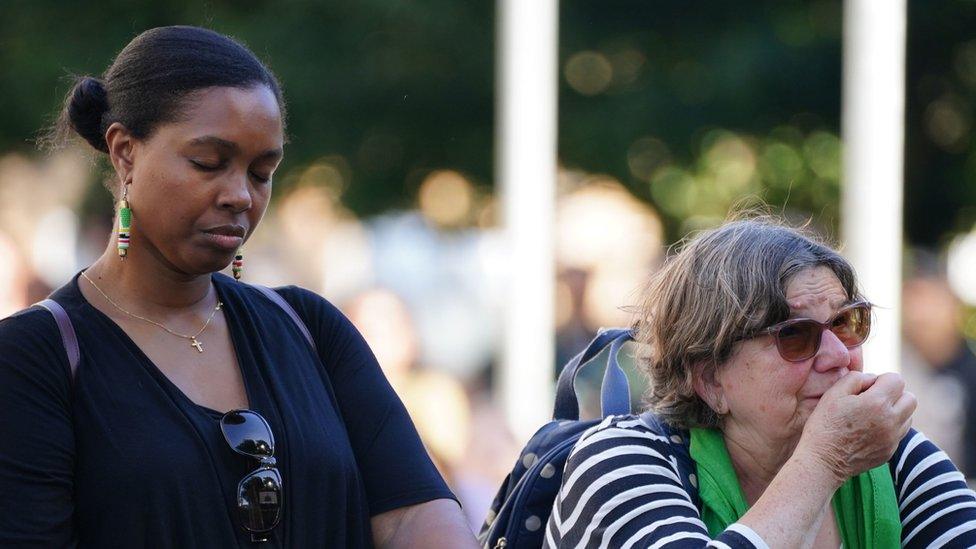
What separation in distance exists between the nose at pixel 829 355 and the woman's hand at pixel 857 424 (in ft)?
0.15

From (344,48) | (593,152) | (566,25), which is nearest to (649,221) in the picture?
(593,152)

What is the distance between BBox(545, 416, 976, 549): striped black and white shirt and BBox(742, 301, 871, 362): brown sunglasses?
30cm

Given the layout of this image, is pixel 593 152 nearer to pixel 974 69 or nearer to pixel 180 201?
pixel 974 69

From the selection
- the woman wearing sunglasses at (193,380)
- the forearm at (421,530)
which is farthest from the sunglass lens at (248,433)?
the forearm at (421,530)

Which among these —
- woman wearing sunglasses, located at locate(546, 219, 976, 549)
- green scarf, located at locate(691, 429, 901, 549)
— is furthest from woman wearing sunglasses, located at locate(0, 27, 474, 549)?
green scarf, located at locate(691, 429, 901, 549)

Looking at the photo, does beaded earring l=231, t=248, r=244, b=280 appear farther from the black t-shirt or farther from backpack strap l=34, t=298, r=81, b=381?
backpack strap l=34, t=298, r=81, b=381

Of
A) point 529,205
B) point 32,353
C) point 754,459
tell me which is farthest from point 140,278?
point 529,205

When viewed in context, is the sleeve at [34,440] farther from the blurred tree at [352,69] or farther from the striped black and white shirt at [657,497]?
the blurred tree at [352,69]

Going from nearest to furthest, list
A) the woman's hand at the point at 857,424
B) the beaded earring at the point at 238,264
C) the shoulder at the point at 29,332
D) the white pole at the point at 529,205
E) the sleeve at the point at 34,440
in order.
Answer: the sleeve at the point at 34,440 < the shoulder at the point at 29,332 < the woman's hand at the point at 857,424 < the beaded earring at the point at 238,264 < the white pole at the point at 529,205

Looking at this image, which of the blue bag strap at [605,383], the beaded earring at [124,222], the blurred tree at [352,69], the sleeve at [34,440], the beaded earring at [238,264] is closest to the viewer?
the sleeve at [34,440]

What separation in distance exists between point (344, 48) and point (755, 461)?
7850mm

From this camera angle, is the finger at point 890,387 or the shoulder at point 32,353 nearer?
the shoulder at point 32,353

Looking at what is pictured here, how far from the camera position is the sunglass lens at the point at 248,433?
259cm

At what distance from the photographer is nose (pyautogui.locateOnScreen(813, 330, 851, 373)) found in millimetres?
2928
